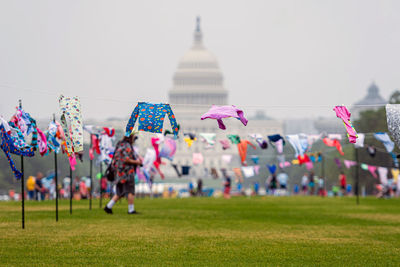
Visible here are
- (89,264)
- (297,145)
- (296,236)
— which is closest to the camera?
(89,264)

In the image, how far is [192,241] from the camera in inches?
599

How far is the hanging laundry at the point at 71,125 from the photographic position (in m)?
18.6

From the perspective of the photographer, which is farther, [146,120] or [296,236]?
[146,120]

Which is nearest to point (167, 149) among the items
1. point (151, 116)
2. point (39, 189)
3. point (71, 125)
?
point (39, 189)

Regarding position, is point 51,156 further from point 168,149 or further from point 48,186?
point 168,149

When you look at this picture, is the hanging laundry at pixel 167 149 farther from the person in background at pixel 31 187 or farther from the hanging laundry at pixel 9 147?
the hanging laundry at pixel 9 147

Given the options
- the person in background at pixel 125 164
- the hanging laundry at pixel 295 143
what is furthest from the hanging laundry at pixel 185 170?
the person in background at pixel 125 164

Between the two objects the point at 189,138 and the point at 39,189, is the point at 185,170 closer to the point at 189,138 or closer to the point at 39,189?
the point at 189,138

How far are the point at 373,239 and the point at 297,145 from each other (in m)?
21.0

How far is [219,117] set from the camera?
18.0 m

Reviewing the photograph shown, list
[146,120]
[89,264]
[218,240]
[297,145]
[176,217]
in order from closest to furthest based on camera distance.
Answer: [89,264] → [218,240] → [146,120] → [176,217] → [297,145]

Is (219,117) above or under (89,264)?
above

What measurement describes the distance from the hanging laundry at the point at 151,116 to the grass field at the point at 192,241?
1.87m

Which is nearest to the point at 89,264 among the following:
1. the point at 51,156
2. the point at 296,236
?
the point at 296,236
